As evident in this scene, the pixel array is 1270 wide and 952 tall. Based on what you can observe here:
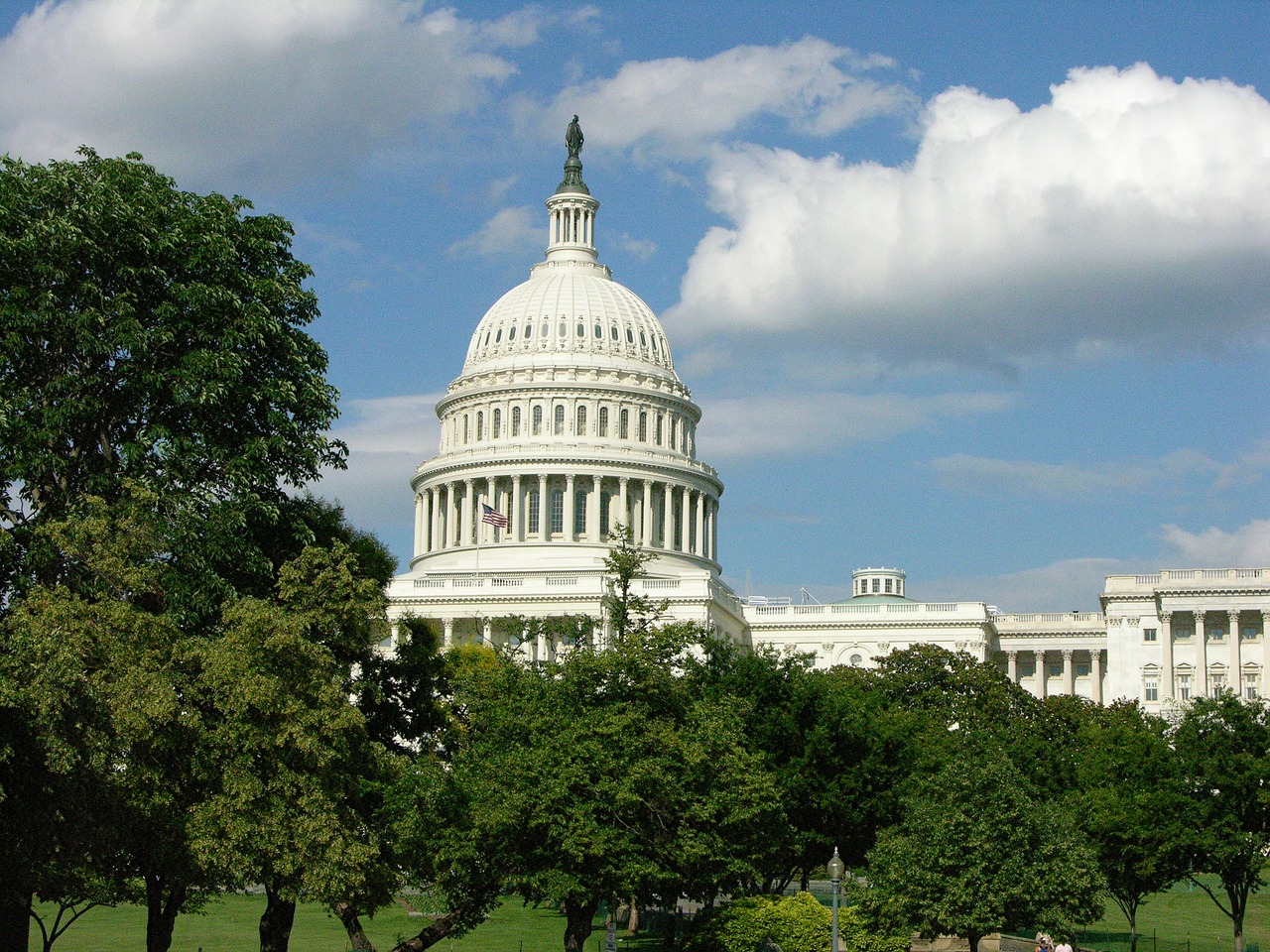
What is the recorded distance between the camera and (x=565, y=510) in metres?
144

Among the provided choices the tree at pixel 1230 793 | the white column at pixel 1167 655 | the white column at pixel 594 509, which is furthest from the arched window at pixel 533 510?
the tree at pixel 1230 793

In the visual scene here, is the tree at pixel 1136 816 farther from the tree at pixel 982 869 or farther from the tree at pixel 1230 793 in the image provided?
the tree at pixel 982 869

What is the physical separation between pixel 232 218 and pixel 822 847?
93.2ft

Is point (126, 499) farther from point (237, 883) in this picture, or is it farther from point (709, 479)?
point (709, 479)

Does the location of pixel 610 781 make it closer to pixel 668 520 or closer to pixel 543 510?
pixel 543 510

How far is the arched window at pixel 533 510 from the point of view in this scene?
14375 centimetres

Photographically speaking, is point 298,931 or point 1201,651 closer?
point 298,931

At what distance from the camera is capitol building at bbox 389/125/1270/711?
12938cm

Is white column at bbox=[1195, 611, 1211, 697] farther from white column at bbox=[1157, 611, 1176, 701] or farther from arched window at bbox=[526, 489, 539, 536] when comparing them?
arched window at bbox=[526, 489, 539, 536]

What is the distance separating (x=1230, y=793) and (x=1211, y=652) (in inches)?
3014

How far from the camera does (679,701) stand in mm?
47594

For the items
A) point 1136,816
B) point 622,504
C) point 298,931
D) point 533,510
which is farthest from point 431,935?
point 622,504

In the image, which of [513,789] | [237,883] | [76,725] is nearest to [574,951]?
[513,789]

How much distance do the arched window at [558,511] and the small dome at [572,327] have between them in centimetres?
1189
